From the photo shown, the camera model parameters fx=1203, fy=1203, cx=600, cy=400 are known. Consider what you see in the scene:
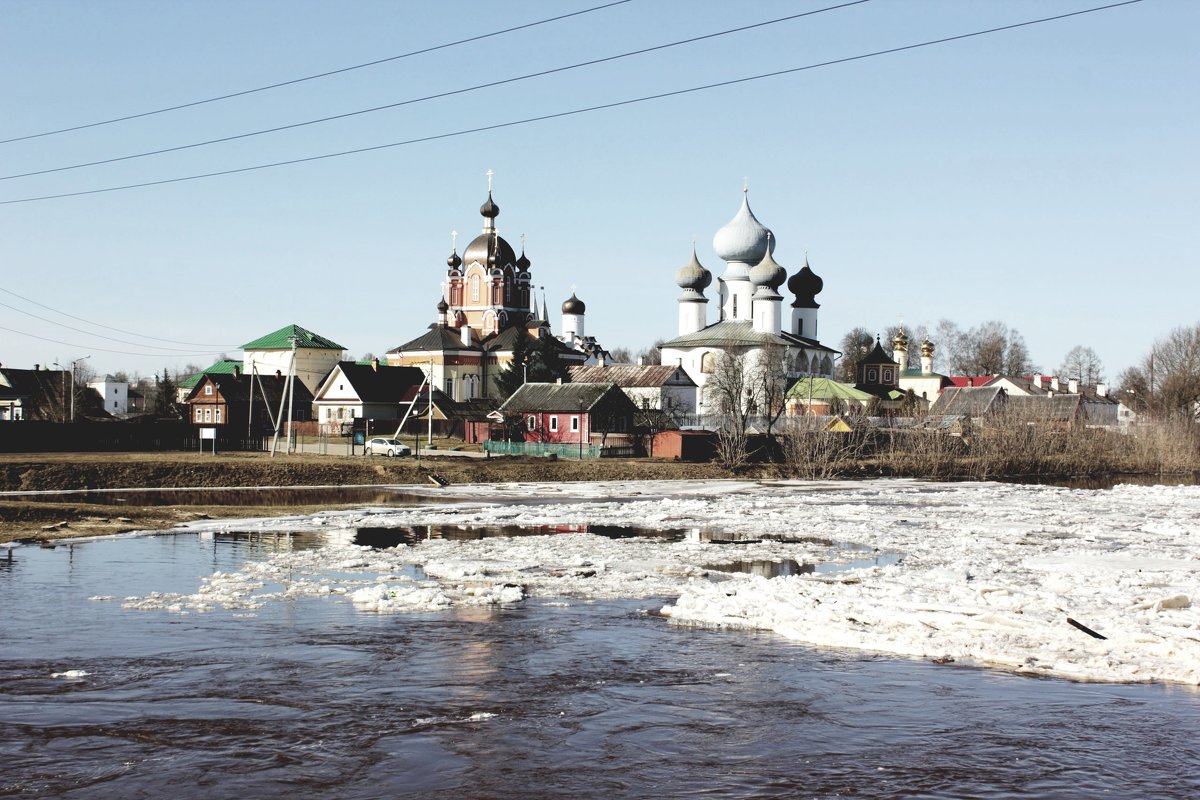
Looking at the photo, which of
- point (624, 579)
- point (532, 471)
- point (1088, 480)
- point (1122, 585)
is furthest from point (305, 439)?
point (1122, 585)

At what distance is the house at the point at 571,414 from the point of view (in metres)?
58.6

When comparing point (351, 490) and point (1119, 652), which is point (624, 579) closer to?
point (1119, 652)

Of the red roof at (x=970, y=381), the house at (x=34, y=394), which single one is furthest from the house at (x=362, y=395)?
the red roof at (x=970, y=381)

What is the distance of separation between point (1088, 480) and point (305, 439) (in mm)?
41638

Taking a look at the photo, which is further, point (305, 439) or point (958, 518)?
point (305, 439)

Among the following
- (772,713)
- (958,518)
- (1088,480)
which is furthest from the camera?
(1088,480)

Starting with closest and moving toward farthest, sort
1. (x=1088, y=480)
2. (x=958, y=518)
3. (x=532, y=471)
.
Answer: (x=958, y=518) < (x=532, y=471) < (x=1088, y=480)

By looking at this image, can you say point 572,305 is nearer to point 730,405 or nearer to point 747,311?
point 747,311

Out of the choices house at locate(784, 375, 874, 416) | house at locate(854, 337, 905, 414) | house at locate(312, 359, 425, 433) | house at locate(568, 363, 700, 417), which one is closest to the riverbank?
house at locate(568, 363, 700, 417)

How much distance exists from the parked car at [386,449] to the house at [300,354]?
3594 cm

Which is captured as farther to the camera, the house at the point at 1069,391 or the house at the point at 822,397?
the house at the point at 1069,391

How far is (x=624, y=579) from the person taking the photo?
68.7 ft

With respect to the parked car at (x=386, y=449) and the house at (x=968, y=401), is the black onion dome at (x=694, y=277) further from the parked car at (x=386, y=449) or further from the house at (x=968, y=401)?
the parked car at (x=386, y=449)

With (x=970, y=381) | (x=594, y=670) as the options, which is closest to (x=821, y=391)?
(x=970, y=381)
